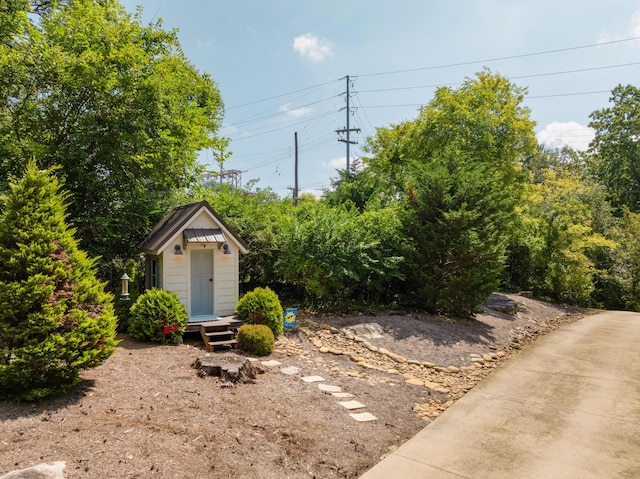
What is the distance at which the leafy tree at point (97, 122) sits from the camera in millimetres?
9273

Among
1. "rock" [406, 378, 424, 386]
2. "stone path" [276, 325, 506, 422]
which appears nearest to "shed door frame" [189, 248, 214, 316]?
"stone path" [276, 325, 506, 422]

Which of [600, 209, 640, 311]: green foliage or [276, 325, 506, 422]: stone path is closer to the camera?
[276, 325, 506, 422]: stone path

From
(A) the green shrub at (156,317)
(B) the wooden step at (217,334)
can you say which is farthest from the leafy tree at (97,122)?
(B) the wooden step at (217,334)

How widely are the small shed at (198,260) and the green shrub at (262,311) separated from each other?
79 cm

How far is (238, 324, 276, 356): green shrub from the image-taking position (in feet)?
24.5

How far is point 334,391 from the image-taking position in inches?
Result: 239

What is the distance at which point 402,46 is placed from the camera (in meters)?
11.6

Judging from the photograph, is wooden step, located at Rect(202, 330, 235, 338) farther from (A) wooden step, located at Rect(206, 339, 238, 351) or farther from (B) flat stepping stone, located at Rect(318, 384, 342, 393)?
(B) flat stepping stone, located at Rect(318, 384, 342, 393)

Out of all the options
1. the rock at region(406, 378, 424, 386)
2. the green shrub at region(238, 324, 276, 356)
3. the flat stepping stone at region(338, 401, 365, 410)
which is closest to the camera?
the flat stepping stone at region(338, 401, 365, 410)

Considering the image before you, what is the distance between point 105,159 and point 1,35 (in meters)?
4.25

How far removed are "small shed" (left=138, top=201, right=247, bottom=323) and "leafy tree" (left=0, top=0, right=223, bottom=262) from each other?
1.83 meters

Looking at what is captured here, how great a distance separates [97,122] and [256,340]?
265 inches

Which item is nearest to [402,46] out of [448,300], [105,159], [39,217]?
[448,300]

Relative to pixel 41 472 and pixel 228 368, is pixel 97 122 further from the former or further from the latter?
pixel 41 472
